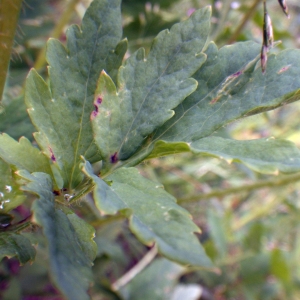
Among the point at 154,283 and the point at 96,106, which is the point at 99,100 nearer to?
the point at 96,106

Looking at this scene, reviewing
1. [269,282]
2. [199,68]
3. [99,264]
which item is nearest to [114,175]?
[199,68]

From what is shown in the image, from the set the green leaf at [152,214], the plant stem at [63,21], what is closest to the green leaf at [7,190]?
the green leaf at [152,214]

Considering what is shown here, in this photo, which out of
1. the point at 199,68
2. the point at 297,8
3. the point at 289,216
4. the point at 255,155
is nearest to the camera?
the point at 255,155

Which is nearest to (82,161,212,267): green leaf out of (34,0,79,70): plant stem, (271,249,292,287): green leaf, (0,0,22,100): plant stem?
(0,0,22,100): plant stem

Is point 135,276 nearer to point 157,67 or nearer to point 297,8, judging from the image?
point 157,67

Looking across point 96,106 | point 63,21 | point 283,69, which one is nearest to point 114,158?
point 96,106

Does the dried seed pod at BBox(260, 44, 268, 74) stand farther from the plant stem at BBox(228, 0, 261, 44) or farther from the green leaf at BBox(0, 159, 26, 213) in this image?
the plant stem at BBox(228, 0, 261, 44)
